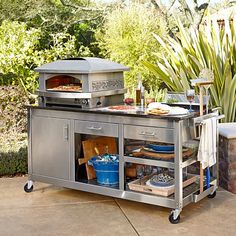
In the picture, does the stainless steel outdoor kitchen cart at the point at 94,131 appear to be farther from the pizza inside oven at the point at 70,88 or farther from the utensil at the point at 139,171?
the utensil at the point at 139,171

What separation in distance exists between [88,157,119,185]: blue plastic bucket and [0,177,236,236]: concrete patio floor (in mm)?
213

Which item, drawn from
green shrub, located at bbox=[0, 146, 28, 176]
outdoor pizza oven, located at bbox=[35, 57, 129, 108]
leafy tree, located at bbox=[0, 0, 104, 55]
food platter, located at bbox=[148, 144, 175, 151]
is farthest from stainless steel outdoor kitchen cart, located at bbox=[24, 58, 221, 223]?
leafy tree, located at bbox=[0, 0, 104, 55]

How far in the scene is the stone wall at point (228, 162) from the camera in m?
4.55

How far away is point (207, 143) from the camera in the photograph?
4020mm

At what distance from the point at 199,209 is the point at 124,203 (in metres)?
0.68

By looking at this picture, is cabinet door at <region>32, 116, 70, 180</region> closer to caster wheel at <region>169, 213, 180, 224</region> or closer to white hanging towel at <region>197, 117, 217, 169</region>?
caster wheel at <region>169, 213, 180, 224</region>

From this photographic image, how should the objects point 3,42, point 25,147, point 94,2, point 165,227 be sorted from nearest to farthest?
point 165,227 → point 25,147 → point 3,42 → point 94,2

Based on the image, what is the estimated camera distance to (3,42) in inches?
322

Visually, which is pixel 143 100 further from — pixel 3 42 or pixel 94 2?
pixel 94 2

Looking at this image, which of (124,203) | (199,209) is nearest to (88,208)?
(124,203)

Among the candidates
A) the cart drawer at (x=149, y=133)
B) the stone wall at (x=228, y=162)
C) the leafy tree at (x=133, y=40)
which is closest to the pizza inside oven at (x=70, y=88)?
the cart drawer at (x=149, y=133)

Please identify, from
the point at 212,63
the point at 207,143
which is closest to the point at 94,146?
the point at 207,143

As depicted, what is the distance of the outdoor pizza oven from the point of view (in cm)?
423

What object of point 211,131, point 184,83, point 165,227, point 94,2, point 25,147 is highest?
point 94,2
